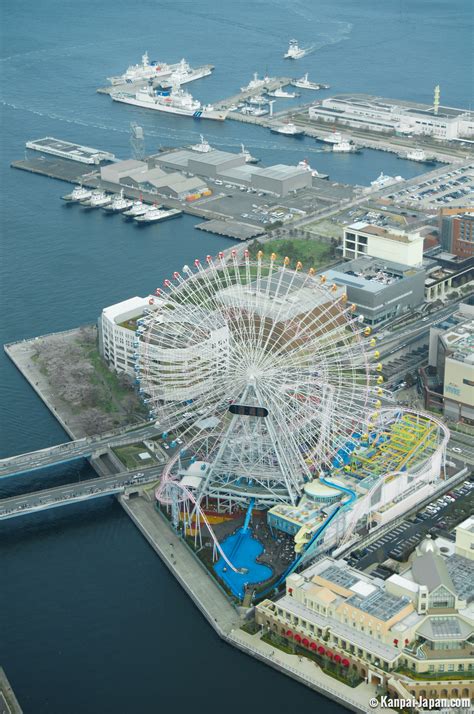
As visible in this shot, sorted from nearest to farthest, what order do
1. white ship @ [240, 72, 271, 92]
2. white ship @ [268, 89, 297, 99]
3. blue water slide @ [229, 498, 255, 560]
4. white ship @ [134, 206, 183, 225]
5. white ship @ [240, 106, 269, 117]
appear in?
blue water slide @ [229, 498, 255, 560]
white ship @ [134, 206, 183, 225]
white ship @ [240, 106, 269, 117]
white ship @ [268, 89, 297, 99]
white ship @ [240, 72, 271, 92]

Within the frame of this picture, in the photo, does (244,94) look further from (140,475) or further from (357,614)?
(357,614)

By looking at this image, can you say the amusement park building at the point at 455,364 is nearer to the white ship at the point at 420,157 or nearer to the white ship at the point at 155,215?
the white ship at the point at 155,215

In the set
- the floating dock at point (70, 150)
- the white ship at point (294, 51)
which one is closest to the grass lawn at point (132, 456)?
the floating dock at point (70, 150)

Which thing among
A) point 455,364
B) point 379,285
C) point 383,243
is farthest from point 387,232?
point 455,364

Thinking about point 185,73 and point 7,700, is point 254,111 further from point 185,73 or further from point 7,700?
point 7,700

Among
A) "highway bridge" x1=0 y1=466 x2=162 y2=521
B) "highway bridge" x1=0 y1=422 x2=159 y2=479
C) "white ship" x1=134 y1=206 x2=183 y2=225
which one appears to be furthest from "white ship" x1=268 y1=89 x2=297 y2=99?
"highway bridge" x1=0 y1=466 x2=162 y2=521

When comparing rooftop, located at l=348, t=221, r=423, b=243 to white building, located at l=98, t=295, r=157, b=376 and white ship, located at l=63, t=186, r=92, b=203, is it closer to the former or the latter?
white building, located at l=98, t=295, r=157, b=376
